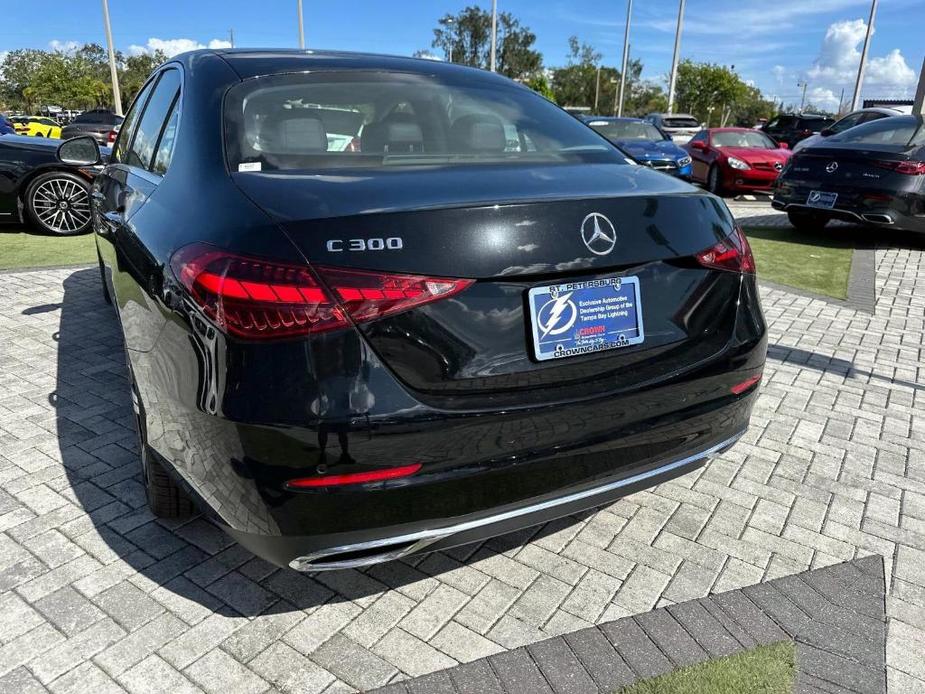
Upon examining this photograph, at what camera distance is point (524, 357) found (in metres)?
1.85

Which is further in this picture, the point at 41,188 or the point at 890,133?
the point at 890,133

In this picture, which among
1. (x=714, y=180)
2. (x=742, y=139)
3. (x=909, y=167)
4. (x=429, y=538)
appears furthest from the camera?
(x=742, y=139)

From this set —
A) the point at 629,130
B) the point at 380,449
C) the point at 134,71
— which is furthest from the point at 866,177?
the point at 134,71

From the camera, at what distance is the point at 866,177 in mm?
8117

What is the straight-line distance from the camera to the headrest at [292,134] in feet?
7.25

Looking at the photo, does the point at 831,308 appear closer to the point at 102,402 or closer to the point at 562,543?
the point at 562,543

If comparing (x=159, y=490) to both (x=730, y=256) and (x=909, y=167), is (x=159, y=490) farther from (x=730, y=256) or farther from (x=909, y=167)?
(x=909, y=167)

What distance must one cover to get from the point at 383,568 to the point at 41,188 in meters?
7.87

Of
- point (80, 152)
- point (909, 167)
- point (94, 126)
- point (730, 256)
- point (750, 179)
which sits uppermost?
point (80, 152)

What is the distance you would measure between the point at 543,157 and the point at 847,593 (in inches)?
71.3

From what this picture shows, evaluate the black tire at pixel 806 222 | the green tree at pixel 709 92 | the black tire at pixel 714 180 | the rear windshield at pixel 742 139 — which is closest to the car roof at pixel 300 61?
the black tire at pixel 806 222

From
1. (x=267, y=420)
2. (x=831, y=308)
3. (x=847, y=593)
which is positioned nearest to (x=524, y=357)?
(x=267, y=420)

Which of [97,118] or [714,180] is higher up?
[97,118]

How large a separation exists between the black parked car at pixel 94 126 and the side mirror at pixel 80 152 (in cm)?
1741
